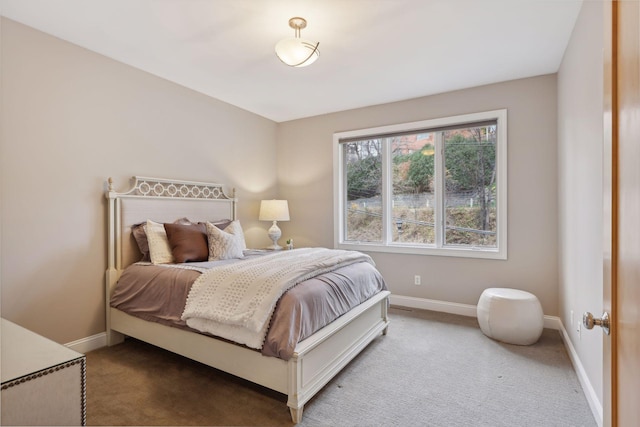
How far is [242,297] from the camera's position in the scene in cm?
195

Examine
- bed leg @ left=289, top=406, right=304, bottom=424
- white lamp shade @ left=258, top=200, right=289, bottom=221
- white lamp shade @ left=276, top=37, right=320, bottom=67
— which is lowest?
bed leg @ left=289, top=406, right=304, bottom=424

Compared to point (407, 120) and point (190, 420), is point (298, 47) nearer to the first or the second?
point (407, 120)

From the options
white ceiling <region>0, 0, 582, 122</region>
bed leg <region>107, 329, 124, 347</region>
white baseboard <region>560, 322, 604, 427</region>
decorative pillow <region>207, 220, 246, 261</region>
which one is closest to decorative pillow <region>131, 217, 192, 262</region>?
decorative pillow <region>207, 220, 246, 261</region>

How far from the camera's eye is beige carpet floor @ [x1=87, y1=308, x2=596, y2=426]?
5.98 ft

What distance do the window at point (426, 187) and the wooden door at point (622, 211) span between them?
2.74 m

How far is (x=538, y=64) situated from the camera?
9.81 feet

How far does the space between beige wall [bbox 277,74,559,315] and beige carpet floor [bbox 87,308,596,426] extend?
0.78 m

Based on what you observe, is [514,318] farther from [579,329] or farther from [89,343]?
[89,343]

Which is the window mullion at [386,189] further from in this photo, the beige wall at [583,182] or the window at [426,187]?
the beige wall at [583,182]

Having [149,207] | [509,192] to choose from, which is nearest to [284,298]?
[149,207]

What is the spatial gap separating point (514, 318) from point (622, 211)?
2.39 m

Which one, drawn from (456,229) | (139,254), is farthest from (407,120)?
(139,254)

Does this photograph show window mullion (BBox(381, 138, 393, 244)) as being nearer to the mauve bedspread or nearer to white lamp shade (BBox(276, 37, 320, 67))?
the mauve bedspread

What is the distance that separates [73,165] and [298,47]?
6.89ft
